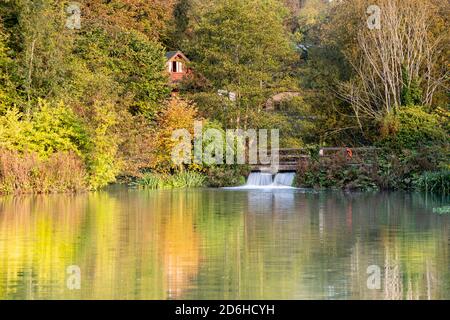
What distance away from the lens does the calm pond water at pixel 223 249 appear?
42.2 ft

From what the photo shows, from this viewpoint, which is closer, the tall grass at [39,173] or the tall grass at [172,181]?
the tall grass at [39,173]

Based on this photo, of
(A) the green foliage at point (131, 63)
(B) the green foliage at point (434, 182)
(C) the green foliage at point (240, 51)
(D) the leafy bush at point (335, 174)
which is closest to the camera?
(B) the green foliage at point (434, 182)

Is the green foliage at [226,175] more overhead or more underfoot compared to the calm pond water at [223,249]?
more overhead

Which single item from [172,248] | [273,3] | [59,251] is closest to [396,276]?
[172,248]

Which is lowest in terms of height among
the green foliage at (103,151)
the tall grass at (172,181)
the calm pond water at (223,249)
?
the calm pond water at (223,249)

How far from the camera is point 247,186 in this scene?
37406mm

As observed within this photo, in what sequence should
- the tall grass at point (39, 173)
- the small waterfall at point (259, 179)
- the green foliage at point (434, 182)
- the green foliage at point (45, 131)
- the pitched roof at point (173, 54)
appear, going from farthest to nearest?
the pitched roof at point (173, 54), the small waterfall at point (259, 179), the green foliage at point (45, 131), the green foliage at point (434, 182), the tall grass at point (39, 173)

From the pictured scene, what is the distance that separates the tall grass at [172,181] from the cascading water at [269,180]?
1.78 meters

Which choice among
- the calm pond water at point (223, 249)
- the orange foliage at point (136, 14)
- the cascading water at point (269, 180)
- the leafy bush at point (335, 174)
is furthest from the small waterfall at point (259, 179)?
the orange foliage at point (136, 14)

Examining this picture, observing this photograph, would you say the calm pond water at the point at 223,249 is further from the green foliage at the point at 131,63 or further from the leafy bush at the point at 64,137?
the green foliage at the point at 131,63

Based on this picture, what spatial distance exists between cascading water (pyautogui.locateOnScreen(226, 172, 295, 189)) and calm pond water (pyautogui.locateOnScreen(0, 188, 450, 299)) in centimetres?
914

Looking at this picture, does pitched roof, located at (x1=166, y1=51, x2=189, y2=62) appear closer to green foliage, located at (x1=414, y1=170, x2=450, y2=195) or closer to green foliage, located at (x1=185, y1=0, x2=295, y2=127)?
green foliage, located at (x1=185, y1=0, x2=295, y2=127)

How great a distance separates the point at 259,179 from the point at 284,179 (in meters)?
1.00

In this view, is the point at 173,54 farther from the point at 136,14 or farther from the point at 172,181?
the point at 172,181
